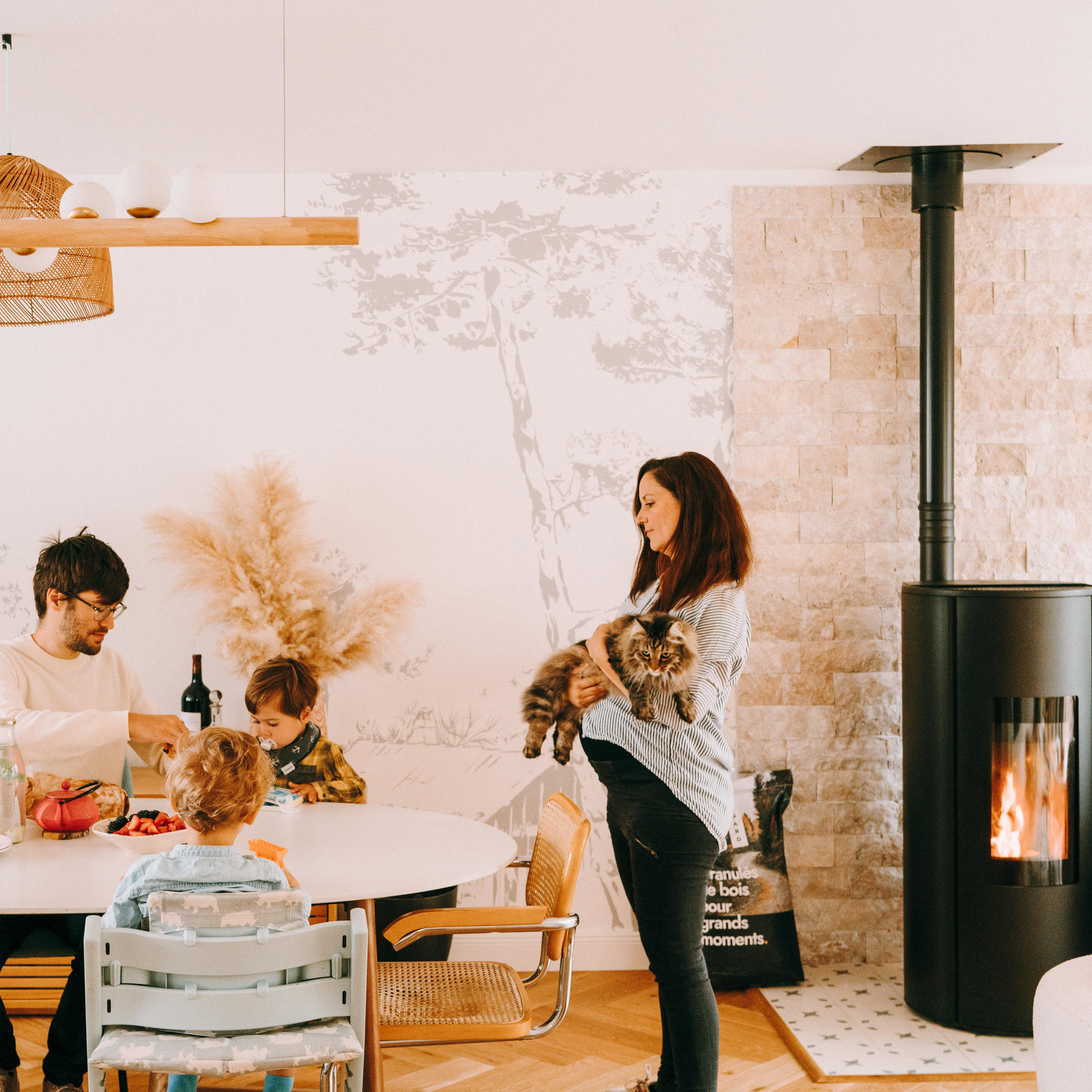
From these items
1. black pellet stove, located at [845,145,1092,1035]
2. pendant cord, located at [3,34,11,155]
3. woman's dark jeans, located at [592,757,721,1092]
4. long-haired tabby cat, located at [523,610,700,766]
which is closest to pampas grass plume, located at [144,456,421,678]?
pendant cord, located at [3,34,11,155]

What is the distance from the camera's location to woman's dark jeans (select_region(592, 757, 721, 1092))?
6.62ft

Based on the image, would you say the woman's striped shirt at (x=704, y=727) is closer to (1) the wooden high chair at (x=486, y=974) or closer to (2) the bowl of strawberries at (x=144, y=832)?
(1) the wooden high chair at (x=486, y=974)

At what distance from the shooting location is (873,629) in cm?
333

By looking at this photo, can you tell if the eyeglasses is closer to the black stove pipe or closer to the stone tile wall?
the stone tile wall

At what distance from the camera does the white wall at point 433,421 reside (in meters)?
3.27

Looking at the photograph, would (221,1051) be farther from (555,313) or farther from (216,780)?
(555,313)

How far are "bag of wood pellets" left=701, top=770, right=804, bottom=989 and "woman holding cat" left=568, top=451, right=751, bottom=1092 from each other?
35.4 inches

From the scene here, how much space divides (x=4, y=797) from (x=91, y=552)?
2.73 ft

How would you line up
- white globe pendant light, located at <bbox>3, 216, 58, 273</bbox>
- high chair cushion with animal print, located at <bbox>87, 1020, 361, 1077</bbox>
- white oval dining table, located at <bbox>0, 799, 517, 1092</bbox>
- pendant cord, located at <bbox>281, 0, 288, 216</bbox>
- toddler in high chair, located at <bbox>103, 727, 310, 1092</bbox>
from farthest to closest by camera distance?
pendant cord, located at <bbox>281, 0, 288, 216</bbox> → white globe pendant light, located at <bbox>3, 216, 58, 273</bbox> → white oval dining table, located at <bbox>0, 799, 517, 1092</bbox> → toddler in high chair, located at <bbox>103, 727, 310, 1092</bbox> → high chair cushion with animal print, located at <bbox>87, 1020, 361, 1077</bbox>

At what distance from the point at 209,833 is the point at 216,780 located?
3.8 inches

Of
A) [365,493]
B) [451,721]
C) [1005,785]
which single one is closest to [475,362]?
[365,493]

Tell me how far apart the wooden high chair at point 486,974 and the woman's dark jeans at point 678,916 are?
0.15 m

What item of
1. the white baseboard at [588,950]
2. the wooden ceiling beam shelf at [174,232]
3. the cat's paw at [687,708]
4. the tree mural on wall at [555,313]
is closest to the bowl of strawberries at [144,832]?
the cat's paw at [687,708]

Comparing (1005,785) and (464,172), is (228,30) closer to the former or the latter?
(464,172)
